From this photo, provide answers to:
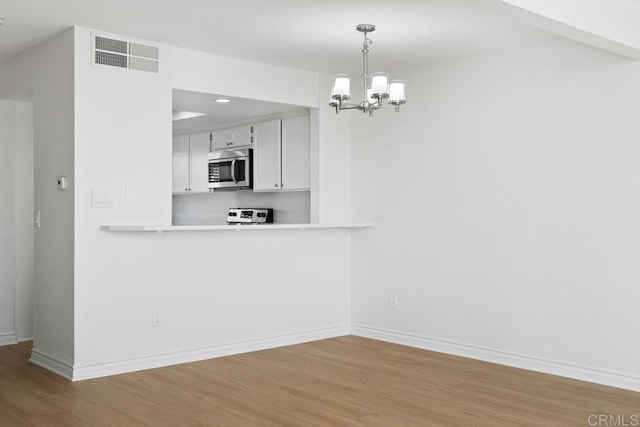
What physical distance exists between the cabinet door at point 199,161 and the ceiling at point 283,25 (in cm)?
214

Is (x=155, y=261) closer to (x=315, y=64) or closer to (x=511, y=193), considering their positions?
(x=315, y=64)

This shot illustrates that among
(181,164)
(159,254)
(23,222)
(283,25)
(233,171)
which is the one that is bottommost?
(159,254)

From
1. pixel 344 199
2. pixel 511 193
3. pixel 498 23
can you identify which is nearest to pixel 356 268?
pixel 344 199

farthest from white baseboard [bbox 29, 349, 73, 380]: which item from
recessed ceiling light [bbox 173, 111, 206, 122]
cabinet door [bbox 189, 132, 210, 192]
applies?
→ recessed ceiling light [bbox 173, 111, 206, 122]

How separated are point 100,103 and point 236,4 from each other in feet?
4.31

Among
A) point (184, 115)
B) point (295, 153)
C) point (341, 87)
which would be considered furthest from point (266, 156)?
point (341, 87)

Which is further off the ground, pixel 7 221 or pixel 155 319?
pixel 7 221

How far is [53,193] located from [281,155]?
2.24 m

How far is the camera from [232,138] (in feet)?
23.0

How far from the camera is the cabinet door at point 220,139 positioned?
23.3 ft

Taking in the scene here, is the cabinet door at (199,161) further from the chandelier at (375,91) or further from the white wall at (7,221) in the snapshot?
the chandelier at (375,91)

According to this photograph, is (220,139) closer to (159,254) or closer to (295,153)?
(295,153)

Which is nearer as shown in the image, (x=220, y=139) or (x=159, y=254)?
(x=159, y=254)

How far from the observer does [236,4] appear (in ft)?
13.3
